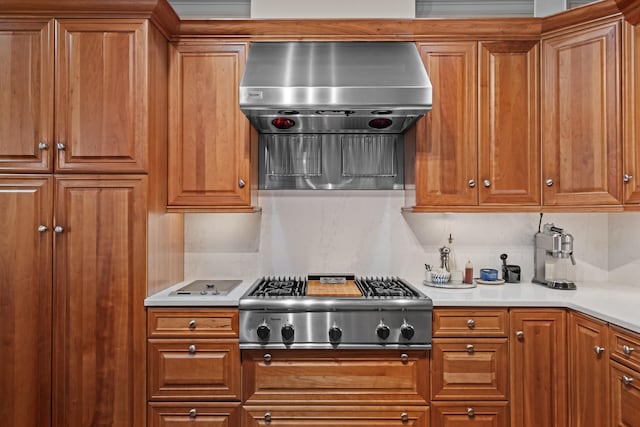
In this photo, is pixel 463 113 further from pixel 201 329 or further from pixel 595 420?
pixel 201 329

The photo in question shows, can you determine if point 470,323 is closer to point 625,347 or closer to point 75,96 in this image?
point 625,347

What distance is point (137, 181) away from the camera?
201cm

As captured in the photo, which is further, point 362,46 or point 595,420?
point 362,46

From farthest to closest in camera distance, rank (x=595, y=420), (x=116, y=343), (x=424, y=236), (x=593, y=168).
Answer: (x=424, y=236), (x=593, y=168), (x=116, y=343), (x=595, y=420)

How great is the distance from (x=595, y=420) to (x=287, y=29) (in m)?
2.53

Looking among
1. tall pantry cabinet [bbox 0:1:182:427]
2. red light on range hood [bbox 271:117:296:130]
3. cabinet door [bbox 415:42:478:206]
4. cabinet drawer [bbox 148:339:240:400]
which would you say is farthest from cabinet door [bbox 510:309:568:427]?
tall pantry cabinet [bbox 0:1:182:427]

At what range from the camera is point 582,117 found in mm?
2164

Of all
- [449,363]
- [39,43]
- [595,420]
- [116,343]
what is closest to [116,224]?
[116,343]

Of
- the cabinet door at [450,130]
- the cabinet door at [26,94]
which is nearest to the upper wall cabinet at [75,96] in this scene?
the cabinet door at [26,94]

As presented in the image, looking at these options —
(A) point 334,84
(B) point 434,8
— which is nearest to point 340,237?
(A) point 334,84

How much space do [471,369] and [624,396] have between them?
24.1 inches

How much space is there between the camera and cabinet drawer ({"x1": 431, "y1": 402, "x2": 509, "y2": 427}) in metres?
1.98

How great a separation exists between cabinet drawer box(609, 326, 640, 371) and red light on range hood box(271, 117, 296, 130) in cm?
191

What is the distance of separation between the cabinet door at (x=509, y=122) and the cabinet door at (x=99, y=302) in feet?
6.29
